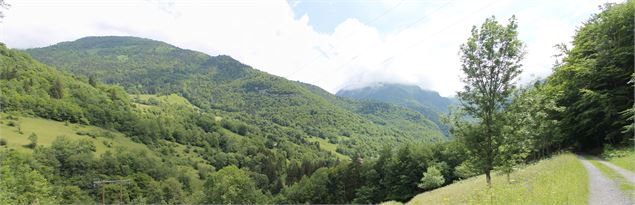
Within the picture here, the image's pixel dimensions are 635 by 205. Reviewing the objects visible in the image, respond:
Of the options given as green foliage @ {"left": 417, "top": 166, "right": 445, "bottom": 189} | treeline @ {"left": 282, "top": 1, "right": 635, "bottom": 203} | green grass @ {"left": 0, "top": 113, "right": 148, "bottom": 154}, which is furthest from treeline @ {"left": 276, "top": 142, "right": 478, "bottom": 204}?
green grass @ {"left": 0, "top": 113, "right": 148, "bottom": 154}

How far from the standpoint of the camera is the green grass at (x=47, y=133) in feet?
449

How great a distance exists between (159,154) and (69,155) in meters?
59.5

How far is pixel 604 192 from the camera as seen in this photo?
17.3m

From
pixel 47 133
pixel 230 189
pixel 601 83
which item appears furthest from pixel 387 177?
pixel 47 133

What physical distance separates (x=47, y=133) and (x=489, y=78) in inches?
7229

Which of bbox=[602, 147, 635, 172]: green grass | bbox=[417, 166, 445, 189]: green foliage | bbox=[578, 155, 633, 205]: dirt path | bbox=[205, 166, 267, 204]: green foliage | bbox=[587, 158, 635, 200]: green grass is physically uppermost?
bbox=[602, 147, 635, 172]: green grass

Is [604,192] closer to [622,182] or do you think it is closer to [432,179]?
[622,182]

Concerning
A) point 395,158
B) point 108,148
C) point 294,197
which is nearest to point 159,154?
point 108,148

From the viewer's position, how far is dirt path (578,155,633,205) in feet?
49.1

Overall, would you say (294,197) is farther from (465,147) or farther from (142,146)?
(465,147)

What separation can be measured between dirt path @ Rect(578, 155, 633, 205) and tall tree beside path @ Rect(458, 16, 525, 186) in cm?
528

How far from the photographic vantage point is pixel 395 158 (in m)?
105

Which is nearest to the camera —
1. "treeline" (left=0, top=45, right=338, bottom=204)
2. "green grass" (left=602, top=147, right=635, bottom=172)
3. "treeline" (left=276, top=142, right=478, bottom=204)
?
"green grass" (left=602, top=147, right=635, bottom=172)

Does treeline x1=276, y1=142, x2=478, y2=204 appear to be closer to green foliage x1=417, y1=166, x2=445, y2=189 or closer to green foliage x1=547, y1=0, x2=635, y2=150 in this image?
green foliage x1=417, y1=166, x2=445, y2=189
